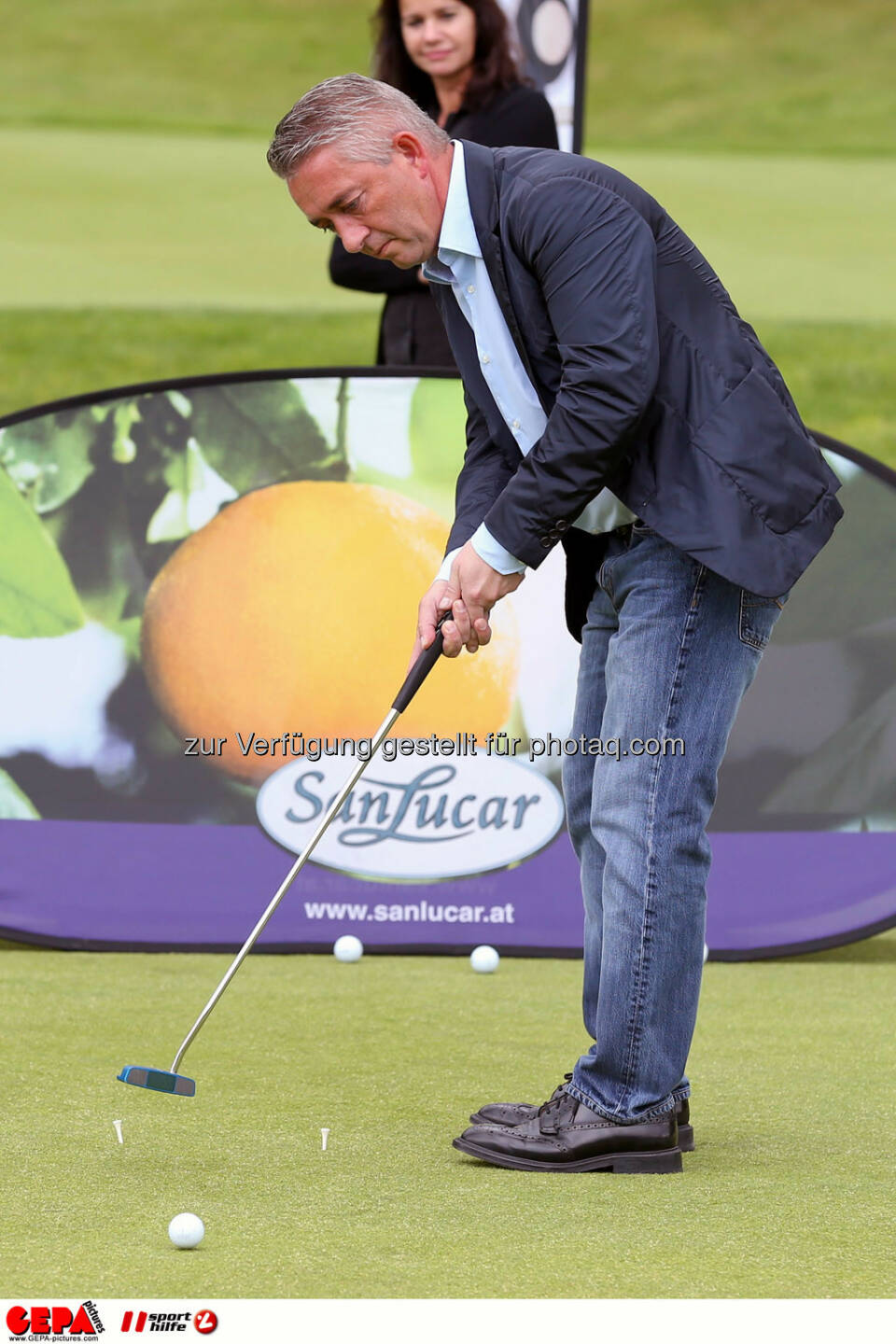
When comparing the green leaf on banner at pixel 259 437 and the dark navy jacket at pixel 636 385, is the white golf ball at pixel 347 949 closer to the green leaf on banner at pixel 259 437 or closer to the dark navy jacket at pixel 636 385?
the green leaf on banner at pixel 259 437

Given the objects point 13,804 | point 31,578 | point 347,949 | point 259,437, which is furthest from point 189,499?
point 347,949

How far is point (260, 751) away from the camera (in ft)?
11.9

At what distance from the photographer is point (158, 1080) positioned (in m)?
2.43

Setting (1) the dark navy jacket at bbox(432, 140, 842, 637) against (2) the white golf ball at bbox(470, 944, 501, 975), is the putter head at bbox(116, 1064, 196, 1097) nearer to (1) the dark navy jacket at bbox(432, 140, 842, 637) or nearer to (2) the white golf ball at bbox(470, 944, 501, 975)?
(1) the dark navy jacket at bbox(432, 140, 842, 637)

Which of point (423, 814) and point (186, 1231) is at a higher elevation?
point (186, 1231)

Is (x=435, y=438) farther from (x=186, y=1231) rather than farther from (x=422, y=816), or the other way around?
(x=186, y=1231)

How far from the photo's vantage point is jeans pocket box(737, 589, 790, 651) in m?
2.31

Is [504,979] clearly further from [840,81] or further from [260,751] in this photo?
[840,81]

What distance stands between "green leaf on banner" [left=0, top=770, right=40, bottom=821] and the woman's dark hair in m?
1.52

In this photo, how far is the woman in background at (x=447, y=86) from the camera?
373cm

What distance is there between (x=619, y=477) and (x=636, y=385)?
15 cm
